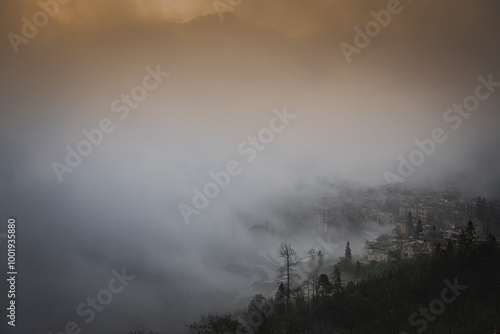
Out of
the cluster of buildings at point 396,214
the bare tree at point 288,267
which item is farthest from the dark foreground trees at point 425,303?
the cluster of buildings at point 396,214

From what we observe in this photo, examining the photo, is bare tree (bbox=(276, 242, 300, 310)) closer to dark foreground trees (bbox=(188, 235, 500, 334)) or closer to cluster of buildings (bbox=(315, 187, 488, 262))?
dark foreground trees (bbox=(188, 235, 500, 334))

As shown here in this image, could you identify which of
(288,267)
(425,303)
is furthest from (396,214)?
(288,267)

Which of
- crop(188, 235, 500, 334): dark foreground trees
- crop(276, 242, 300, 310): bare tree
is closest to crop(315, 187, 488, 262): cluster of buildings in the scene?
crop(188, 235, 500, 334): dark foreground trees

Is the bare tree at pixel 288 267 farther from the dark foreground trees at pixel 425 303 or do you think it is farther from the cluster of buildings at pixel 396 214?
the cluster of buildings at pixel 396 214

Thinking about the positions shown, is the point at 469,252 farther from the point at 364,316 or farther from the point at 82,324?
the point at 82,324

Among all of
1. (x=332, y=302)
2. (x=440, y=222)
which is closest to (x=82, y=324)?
(x=332, y=302)

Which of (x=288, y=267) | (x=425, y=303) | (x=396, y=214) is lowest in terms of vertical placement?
(x=425, y=303)

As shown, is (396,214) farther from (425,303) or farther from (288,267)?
(288,267)

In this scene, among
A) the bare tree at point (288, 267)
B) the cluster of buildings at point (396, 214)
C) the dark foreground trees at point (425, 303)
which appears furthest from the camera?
the cluster of buildings at point (396, 214)

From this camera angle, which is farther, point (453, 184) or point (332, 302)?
point (453, 184)

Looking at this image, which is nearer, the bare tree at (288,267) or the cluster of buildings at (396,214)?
the bare tree at (288,267)

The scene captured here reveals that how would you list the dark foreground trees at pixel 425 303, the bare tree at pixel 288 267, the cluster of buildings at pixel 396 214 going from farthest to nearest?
1. the cluster of buildings at pixel 396 214
2. the bare tree at pixel 288 267
3. the dark foreground trees at pixel 425 303
